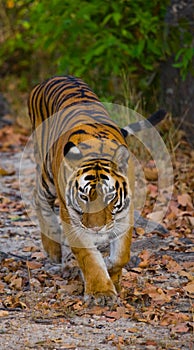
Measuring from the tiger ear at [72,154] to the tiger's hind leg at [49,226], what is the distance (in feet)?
3.56

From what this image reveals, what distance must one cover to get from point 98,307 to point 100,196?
65 centimetres

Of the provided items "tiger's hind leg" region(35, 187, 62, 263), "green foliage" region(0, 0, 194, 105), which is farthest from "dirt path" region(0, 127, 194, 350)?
"green foliage" region(0, 0, 194, 105)

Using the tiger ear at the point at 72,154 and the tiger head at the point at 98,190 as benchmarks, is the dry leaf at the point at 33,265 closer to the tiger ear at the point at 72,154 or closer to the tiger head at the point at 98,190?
the tiger head at the point at 98,190

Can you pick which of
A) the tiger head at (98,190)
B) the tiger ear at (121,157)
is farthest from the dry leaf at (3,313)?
the tiger ear at (121,157)

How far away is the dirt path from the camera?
3848 millimetres

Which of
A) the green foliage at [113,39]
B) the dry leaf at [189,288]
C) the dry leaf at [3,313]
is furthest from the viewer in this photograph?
the green foliage at [113,39]

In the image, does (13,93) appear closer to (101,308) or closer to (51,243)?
(51,243)

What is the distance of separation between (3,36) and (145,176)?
21.4ft

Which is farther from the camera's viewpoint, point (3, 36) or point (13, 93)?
point (3, 36)

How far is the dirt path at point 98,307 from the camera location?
151 inches

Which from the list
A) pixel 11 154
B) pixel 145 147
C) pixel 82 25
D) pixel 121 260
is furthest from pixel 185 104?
pixel 121 260

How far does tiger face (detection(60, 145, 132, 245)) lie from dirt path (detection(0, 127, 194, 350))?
44 centimetres

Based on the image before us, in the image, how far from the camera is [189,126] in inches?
308

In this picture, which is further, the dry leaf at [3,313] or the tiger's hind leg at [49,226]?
the tiger's hind leg at [49,226]
